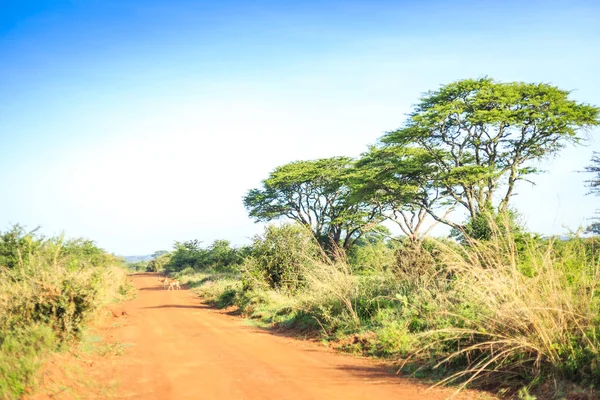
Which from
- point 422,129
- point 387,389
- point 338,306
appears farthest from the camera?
point 422,129

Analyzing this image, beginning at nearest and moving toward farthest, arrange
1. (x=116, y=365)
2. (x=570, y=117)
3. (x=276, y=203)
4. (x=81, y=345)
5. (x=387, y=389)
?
(x=387, y=389) < (x=116, y=365) < (x=81, y=345) < (x=570, y=117) < (x=276, y=203)

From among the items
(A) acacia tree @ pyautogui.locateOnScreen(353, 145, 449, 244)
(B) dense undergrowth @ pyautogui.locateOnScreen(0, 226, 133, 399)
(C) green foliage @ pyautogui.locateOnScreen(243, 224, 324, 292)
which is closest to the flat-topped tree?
(A) acacia tree @ pyautogui.locateOnScreen(353, 145, 449, 244)

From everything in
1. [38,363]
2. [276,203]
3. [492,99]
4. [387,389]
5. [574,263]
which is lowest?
[387,389]

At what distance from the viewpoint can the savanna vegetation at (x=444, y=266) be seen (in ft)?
18.9

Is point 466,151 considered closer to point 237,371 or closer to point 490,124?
point 490,124

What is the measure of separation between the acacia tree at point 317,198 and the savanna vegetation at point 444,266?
0.13 m

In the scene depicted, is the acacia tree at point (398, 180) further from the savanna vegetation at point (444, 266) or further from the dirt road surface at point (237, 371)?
the dirt road surface at point (237, 371)

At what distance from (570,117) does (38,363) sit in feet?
80.3

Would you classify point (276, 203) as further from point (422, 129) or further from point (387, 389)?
point (387, 389)

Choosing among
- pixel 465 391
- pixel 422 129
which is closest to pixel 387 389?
pixel 465 391

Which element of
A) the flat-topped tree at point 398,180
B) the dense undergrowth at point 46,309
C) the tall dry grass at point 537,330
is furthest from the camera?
the flat-topped tree at point 398,180

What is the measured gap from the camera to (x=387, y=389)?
19.7ft

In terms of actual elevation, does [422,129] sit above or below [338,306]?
above

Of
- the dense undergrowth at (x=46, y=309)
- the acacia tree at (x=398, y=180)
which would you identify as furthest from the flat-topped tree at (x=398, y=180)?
the dense undergrowth at (x=46, y=309)
